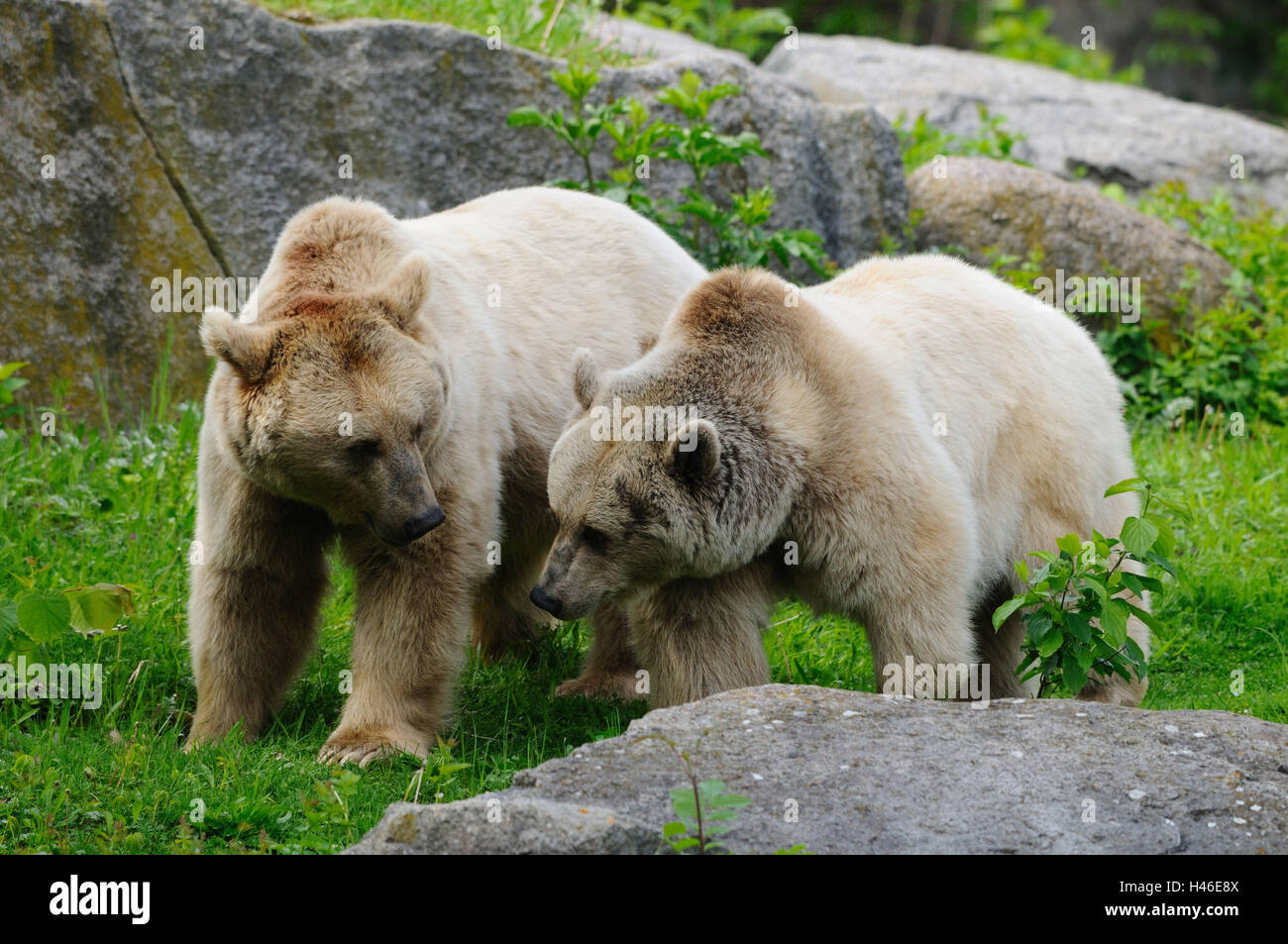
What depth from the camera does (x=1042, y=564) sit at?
5461 mm

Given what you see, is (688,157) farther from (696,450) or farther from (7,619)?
(7,619)

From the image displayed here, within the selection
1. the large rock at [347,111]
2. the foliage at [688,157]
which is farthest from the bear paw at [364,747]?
the large rock at [347,111]

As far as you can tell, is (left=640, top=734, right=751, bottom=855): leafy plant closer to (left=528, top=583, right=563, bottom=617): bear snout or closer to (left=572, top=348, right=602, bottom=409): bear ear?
(left=528, top=583, right=563, bottom=617): bear snout

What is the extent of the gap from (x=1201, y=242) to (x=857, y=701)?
7.20 meters

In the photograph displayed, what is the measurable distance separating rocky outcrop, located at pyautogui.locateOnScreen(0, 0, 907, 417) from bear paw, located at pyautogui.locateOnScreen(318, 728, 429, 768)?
10.9 ft

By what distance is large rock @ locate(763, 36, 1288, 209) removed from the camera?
12367mm

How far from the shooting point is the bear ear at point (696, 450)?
15.2ft

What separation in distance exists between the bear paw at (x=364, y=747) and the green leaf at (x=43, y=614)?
39.4 inches

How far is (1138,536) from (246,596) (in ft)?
10.4

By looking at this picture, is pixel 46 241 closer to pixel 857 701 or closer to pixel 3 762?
pixel 3 762

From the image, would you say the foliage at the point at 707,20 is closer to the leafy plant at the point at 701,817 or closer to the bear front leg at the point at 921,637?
the bear front leg at the point at 921,637

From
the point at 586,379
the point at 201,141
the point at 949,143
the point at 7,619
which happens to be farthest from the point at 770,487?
the point at 949,143

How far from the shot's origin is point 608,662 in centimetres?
642
